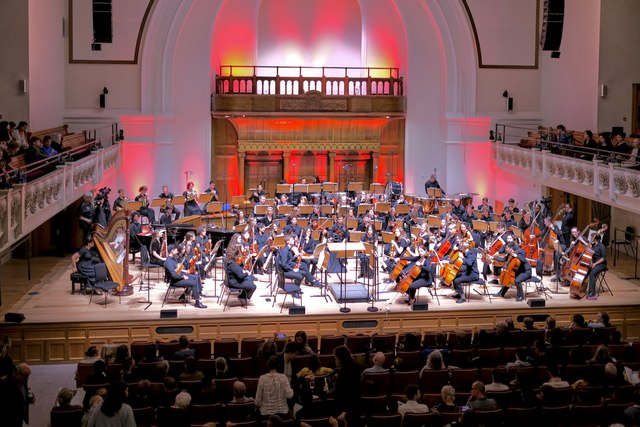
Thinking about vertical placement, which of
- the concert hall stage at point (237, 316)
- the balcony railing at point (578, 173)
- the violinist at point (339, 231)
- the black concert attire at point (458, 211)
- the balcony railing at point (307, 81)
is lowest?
the concert hall stage at point (237, 316)

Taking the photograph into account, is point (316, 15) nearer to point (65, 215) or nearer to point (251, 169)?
point (251, 169)

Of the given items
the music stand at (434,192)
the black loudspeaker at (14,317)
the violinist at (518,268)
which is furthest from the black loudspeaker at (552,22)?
the black loudspeaker at (14,317)

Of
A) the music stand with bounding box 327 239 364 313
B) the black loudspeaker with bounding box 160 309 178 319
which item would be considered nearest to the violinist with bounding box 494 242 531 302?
the music stand with bounding box 327 239 364 313

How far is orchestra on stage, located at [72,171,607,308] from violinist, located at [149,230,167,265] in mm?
29

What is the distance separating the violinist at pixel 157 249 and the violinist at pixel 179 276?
311 mm

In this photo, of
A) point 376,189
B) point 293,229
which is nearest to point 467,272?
point 293,229

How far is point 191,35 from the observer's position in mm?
24016

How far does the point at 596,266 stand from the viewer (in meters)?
16.0

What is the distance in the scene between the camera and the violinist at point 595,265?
1605cm

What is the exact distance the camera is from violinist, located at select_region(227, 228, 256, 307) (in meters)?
15.2

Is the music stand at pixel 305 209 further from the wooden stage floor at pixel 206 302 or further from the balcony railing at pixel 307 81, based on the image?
the balcony railing at pixel 307 81

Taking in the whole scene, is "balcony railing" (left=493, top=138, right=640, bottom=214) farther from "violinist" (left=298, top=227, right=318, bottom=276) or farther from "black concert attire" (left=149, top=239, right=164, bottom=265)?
"black concert attire" (left=149, top=239, right=164, bottom=265)

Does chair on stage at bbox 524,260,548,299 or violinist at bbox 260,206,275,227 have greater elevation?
violinist at bbox 260,206,275,227

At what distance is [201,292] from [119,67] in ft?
31.1
